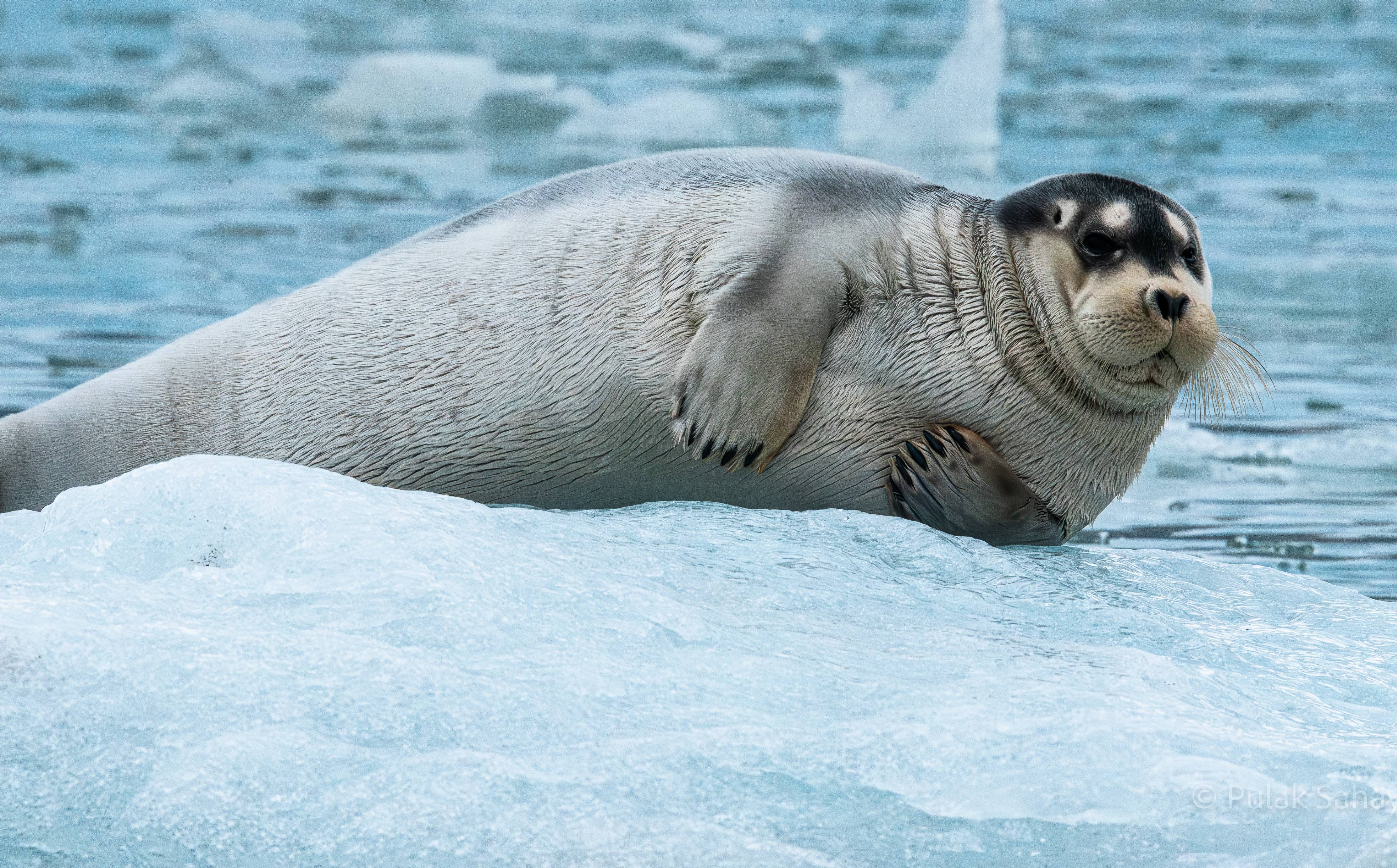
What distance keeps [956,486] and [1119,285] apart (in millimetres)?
556

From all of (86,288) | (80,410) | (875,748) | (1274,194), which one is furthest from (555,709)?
(1274,194)

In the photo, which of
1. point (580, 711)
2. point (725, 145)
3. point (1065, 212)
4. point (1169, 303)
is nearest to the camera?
point (580, 711)

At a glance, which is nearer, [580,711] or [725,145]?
[580,711]

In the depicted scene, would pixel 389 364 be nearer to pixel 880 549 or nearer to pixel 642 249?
pixel 642 249

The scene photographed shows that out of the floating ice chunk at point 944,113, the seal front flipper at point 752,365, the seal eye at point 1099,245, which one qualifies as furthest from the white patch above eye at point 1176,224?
the floating ice chunk at point 944,113

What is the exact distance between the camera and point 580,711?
2.14 metres

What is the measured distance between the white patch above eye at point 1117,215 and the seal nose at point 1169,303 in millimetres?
199

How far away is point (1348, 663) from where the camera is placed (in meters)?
2.73

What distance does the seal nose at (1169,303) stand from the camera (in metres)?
3.14

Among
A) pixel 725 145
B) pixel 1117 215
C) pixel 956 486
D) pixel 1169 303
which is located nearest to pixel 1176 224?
pixel 1117 215

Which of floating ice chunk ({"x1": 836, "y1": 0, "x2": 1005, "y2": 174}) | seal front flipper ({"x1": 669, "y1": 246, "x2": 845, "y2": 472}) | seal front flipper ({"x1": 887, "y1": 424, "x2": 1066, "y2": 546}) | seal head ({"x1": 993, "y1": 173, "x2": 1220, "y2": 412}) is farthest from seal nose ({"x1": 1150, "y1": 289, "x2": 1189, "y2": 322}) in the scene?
floating ice chunk ({"x1": 836, "y1": 0, "x2": 1005, "y2": 174})

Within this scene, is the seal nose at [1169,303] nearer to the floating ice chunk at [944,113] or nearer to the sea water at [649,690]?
the sea water at [649,690]

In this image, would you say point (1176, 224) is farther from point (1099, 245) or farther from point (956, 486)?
point (956, 486)

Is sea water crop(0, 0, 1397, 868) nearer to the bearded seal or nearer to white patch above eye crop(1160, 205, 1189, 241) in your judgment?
the bearded seal
